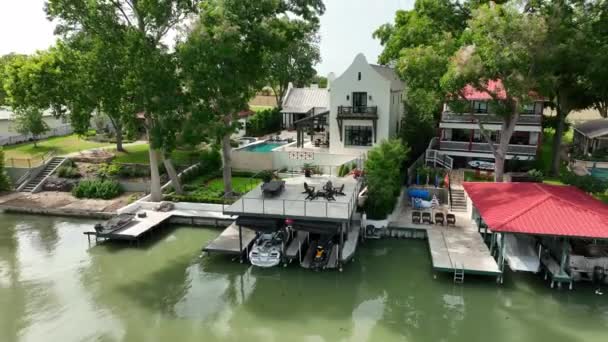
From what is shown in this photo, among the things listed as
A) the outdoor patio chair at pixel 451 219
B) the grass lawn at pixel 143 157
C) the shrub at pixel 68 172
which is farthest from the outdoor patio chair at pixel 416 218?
the shrub at pixel 68 172

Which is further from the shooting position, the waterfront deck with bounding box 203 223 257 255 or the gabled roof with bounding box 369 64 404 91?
the gabled roof with bounding box 369 64 404 91

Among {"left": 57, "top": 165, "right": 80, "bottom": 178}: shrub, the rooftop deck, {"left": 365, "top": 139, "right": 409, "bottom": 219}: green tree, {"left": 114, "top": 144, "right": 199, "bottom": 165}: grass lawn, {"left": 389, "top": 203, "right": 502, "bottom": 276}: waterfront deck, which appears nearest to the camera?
{"left": 389, "top": 203, "right": 502, "bottom": 276}: waterfront deck

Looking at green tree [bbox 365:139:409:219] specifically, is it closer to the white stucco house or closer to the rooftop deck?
the rooftop deck

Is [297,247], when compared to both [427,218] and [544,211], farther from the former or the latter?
[544,211]

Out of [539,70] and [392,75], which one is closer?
[539,70]

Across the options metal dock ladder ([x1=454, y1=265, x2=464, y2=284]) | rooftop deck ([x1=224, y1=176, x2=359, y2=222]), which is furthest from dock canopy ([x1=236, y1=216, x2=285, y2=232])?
metal dock ladder ([x1=454, y1=265, x2=464, y2=284])

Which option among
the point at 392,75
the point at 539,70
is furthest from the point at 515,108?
the point at 392,75

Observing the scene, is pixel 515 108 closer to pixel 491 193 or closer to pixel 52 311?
pixel 491 193

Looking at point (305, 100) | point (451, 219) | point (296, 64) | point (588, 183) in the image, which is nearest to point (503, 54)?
point (588, 183)
